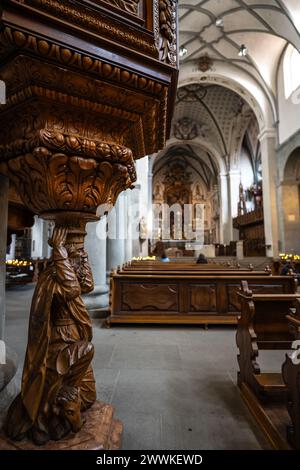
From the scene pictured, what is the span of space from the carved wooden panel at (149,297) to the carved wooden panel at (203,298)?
266mm

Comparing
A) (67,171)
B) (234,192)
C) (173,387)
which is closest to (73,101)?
(67,171)

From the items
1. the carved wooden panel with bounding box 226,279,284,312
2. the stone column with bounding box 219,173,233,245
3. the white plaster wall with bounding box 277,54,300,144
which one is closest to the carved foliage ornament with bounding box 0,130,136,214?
the carved wooden panel with bounding box 226,279,284,312

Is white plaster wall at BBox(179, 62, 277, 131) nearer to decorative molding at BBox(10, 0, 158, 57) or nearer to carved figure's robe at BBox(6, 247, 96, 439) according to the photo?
decorative molding at BBox(10, 0, 158, 57)

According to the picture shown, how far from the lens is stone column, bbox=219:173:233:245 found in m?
18.9

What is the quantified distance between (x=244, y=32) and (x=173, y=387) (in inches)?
520

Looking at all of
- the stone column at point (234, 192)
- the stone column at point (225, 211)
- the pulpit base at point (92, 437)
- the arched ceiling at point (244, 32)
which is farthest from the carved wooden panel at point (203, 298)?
the stone column at point (225, 211)

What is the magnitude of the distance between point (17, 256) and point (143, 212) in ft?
23.3

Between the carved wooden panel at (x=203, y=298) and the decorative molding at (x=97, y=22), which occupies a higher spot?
the decorative molding at (x=97, y=22)

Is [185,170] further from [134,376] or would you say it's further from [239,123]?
[134,376]

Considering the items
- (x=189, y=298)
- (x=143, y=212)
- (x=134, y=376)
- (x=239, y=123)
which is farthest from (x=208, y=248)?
(x=134, y=376)

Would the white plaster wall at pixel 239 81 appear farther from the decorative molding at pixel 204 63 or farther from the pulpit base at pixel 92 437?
the pulpit base at pixel 92 437

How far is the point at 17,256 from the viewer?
13656mm

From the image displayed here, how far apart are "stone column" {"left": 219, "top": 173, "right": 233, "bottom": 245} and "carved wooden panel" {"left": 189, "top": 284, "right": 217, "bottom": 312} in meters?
15.5

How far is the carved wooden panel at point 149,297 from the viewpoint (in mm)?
3979
